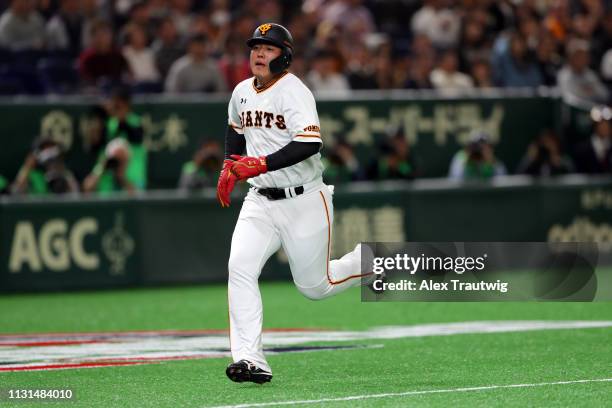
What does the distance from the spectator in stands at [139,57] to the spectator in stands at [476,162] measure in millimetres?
4136

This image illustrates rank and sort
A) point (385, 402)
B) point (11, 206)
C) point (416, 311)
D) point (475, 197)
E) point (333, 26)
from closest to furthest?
point (385, 402) → point (416, 311) → point (11, 206) → point (475, 197) → point (333, 26)

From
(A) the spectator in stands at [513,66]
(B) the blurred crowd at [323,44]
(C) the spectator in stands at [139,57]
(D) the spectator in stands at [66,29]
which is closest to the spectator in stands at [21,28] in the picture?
(B) the blurred crowd at [323,44]

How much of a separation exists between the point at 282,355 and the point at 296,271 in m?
1.51

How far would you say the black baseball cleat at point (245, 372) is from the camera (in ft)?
25.7

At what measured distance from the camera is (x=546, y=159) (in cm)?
1803

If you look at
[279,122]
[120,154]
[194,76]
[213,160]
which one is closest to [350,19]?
[194,76]

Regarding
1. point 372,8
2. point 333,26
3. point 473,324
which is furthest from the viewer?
point 372,8

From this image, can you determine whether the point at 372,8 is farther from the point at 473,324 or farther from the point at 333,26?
the point at 473,324

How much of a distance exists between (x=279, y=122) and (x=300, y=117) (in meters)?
0.16

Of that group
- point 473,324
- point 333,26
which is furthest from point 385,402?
point 333,26

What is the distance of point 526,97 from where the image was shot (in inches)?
755

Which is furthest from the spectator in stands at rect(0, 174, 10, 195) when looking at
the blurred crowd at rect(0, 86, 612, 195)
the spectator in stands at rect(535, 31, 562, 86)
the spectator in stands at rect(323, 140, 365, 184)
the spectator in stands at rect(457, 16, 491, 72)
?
the spectator in stands at rect(535, 31, 562, 86)

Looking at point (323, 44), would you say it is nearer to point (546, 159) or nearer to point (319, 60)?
point (319, 60)

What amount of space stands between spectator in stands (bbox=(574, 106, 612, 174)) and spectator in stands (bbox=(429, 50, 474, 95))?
1872 mm
